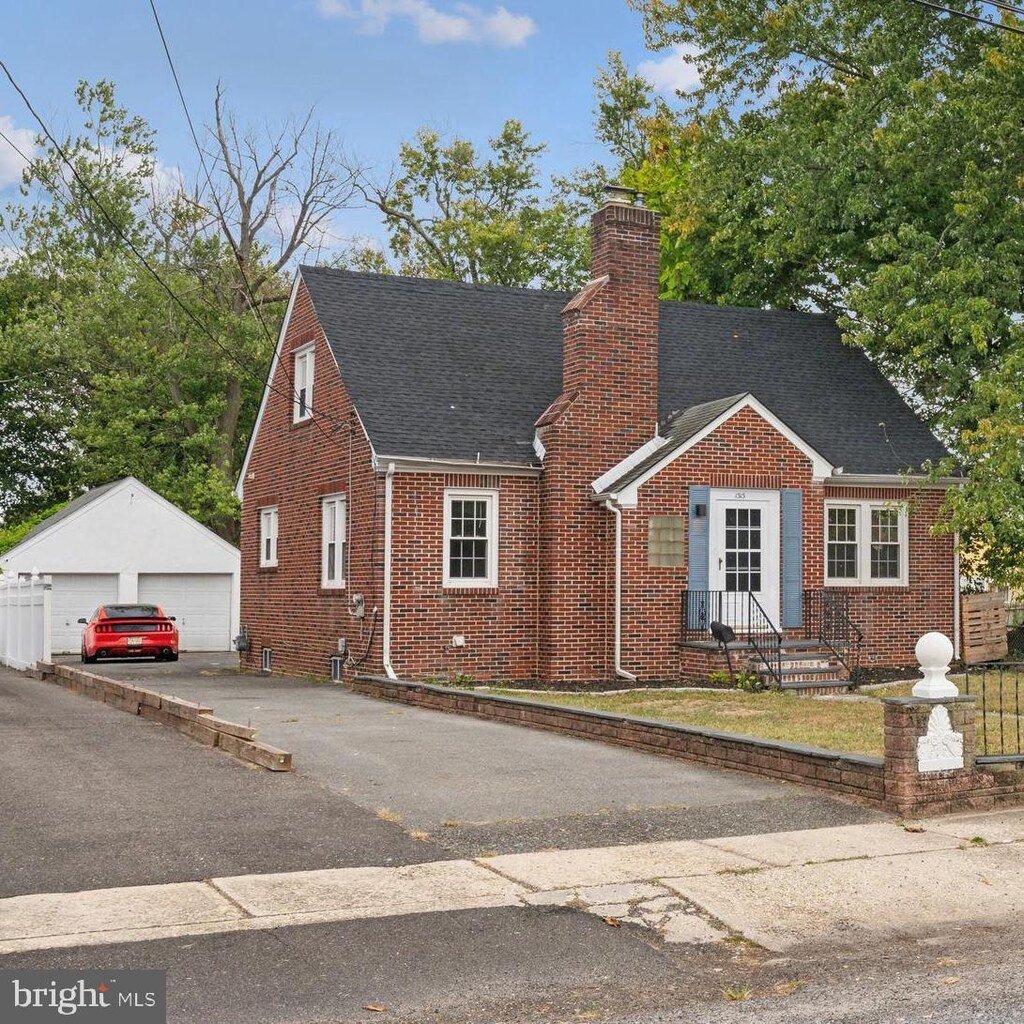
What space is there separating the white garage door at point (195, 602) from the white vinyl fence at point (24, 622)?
5046mm

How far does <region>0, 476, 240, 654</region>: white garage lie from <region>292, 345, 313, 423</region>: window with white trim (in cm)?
1288

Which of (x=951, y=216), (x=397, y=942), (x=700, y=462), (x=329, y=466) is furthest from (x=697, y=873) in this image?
(x=951, y=216)

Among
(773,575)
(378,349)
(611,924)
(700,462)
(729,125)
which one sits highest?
(729,125)

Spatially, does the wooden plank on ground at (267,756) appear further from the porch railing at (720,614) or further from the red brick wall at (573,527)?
the porch railing at (720,614)

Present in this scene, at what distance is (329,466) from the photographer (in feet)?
76.6

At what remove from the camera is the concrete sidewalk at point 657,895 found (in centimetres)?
698

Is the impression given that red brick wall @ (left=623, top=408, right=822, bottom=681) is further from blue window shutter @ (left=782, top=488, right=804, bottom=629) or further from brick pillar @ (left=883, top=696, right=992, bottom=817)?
brick pillar @ (left=883, top=696, right=992, bottom=817)

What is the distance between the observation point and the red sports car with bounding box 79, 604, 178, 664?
96.4ft

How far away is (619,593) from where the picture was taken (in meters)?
21.6

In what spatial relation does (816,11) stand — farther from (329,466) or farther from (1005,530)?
(329,466)

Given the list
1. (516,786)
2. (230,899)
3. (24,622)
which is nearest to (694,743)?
(516,786)

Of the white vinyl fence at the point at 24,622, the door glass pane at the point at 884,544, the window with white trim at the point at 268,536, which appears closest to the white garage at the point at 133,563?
the white vinyl fence at the point at 24,622

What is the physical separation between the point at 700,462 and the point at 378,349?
6128 mm

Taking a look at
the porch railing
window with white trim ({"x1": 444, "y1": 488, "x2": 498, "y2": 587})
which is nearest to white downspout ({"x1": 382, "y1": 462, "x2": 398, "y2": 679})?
window with white trim ({"x1": 444, "y1": 488, "x2": 498, "y2": 587})
